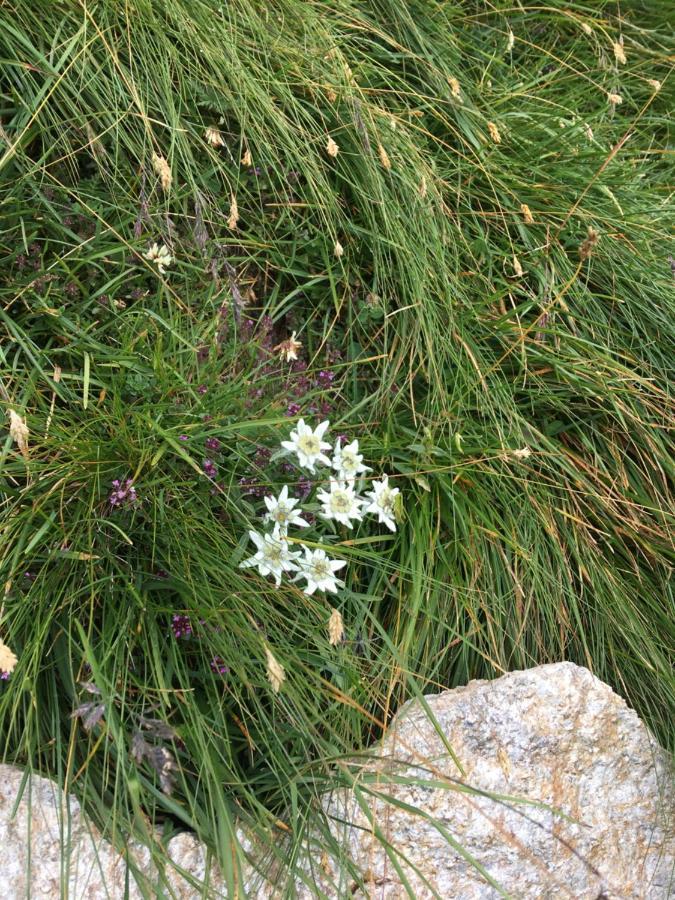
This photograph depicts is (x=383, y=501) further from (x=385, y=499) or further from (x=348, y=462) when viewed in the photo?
(x=348, y=462)

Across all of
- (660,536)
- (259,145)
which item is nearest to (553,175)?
(259,145)

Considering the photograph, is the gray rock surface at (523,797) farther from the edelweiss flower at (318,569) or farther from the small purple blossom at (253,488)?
the small purple blossom at (253,488)

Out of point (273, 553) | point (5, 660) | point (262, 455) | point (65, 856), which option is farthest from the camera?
point (262, 455)

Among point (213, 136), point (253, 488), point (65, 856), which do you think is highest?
point (213, 136)

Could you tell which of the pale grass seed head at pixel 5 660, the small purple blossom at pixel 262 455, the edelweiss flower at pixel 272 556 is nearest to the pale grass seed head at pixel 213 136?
the small purple blossom at pixel 262 455

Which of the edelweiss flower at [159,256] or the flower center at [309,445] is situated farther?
the edelweiss flower at [159,256]

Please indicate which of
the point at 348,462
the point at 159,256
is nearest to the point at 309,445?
the point at 348,462
